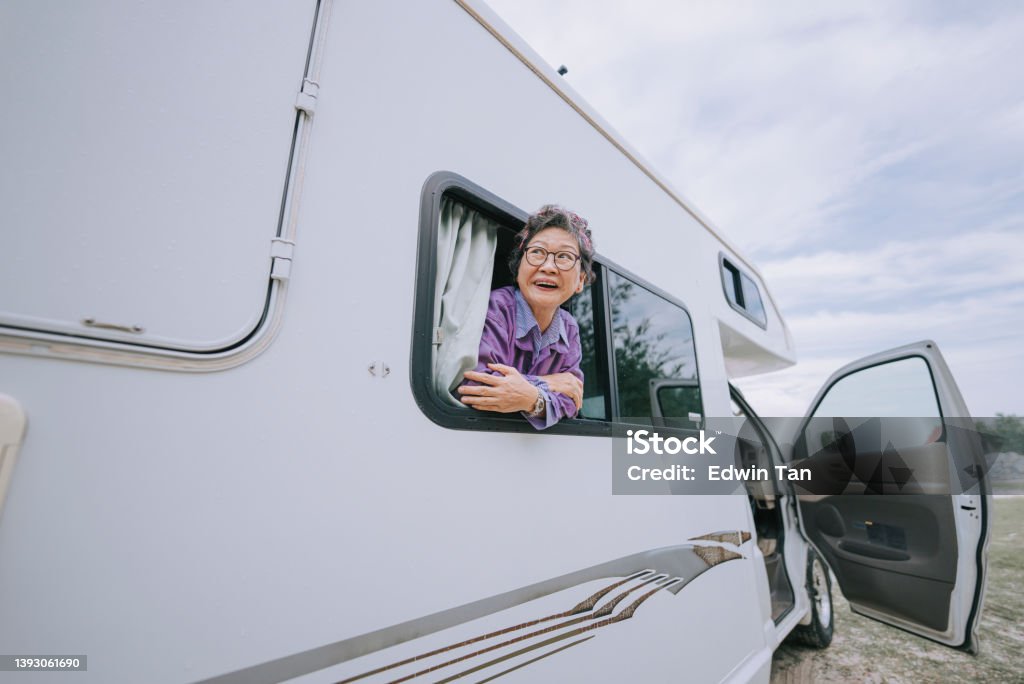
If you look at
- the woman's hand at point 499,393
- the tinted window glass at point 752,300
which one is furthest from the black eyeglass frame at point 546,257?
the tinted window glass at point 752,300

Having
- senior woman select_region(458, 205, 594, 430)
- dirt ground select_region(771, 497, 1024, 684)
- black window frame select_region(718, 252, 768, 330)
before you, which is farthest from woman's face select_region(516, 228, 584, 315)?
dirt ground select_region(771, 497, 1024, 684)

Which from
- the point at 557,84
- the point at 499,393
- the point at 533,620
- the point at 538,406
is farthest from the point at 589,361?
the point at 557,84

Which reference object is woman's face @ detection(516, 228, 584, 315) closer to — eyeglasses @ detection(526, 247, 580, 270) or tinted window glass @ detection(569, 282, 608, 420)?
eyeglasses @ detection(526, 247, 580, 270)

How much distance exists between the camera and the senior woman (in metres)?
1.39

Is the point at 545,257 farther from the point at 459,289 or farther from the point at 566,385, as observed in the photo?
the point at 566,385

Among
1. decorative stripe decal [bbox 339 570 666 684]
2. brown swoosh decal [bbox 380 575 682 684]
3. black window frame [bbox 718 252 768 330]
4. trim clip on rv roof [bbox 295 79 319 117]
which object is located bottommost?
brown swoosh decal [bbox 380 575 682 684]

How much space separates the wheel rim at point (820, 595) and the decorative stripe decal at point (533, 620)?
2.31 metres

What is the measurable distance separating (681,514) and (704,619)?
0.45 meters

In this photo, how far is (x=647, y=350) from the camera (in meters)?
2.10

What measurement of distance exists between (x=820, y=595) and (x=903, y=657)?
0.58 meters

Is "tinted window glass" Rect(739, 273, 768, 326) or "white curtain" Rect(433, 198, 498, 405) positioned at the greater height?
"tinted window glass" Rect(739, 273, 768, 326)

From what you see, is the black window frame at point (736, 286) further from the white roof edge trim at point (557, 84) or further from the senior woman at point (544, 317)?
the senior woman at point (544, 317)

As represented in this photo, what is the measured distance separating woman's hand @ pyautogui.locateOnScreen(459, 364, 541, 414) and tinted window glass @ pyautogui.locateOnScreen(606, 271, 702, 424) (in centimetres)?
68

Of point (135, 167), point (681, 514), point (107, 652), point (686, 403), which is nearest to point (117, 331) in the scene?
point (135, 167)
